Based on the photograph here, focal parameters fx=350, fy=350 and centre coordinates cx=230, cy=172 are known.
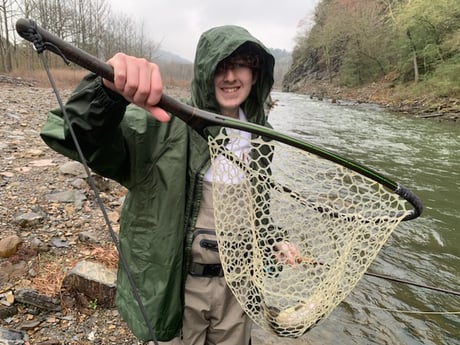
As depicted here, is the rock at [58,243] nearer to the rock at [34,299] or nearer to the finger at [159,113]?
the rock at [34,299]

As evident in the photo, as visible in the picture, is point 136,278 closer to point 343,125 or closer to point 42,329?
point 42,329

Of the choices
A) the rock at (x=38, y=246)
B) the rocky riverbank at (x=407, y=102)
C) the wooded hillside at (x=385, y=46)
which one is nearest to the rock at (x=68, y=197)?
the rock at (x=38, y=246)

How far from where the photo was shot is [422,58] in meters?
30.8

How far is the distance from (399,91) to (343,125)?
15107 mm

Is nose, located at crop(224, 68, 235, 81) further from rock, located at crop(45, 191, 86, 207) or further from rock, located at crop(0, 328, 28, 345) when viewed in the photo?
rock, located at crop(45, 191, 86, 207)

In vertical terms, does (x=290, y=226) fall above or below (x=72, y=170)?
above

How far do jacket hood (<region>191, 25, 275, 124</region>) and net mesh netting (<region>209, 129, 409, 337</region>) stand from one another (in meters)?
A: 0.28

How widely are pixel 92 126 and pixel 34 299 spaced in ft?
6.64

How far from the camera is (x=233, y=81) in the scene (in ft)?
5.81

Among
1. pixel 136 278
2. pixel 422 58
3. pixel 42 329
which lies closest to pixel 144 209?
pixel 136 278

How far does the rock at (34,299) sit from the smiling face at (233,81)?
2.05 meters

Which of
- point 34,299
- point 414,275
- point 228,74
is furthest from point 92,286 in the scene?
point 414,275

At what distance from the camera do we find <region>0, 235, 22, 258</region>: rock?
9.96 feet

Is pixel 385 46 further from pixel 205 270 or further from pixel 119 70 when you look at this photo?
pixel 119 70
